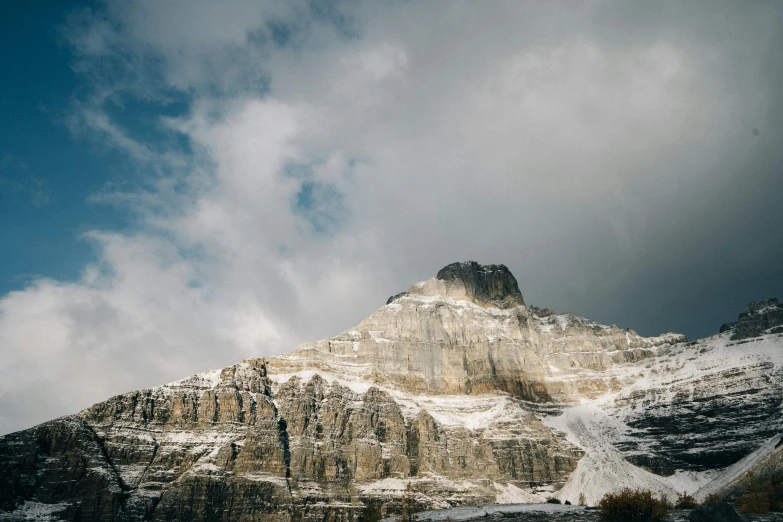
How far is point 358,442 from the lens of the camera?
6117 inches

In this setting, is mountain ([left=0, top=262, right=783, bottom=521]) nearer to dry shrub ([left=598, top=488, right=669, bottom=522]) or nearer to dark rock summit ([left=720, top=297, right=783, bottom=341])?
dark rock summit ([left=720, top=297, right=783, bottom=341])

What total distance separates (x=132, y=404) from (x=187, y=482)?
28669mm

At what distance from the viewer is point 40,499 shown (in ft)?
393

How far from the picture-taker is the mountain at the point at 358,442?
127812 mm

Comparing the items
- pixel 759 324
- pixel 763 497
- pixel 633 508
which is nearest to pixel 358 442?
pixel 763 497

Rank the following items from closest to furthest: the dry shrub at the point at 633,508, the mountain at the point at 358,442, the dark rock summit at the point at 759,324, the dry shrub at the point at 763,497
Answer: the dry shrub at the point at 633,508, the dry shrub at the point at 763,497, the mountain at the point at 358,442, the dark rock summit at the point at 759,324

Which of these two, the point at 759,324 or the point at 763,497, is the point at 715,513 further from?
the point at 759,324

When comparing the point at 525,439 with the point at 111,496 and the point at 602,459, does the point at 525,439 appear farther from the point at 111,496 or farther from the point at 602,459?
the point at 111,496

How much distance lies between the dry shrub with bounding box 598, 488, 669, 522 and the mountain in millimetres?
102809

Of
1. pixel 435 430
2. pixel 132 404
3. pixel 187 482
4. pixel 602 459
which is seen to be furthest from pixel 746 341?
pixel 132 404

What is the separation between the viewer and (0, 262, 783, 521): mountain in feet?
419

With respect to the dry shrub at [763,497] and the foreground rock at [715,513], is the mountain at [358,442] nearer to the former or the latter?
the dry shrub at [763,497]

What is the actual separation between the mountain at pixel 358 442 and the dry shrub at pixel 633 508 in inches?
4048

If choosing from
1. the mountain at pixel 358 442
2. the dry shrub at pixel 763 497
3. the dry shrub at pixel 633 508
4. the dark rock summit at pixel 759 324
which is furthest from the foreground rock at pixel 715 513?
the dark rock summit at pixel 759 324
